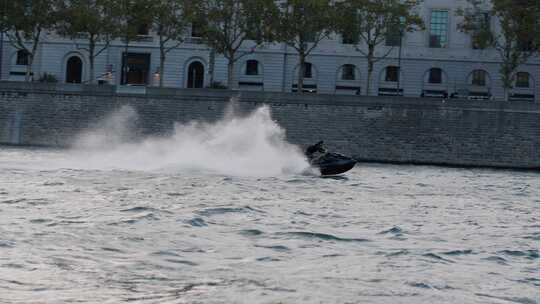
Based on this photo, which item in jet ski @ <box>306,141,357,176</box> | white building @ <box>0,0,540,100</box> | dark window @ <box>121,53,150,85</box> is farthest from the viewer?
dark window @ <box>121,53,150,85</box>

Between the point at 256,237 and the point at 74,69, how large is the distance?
170 feet

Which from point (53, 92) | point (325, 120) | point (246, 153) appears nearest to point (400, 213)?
point (246, 153)

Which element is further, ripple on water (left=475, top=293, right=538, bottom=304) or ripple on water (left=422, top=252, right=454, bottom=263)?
ripple on water (left=422, top=252, right=454, bottom=263)

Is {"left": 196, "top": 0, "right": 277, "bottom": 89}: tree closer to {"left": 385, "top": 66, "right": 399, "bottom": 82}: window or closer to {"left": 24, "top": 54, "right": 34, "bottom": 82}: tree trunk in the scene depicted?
{"left": 385, "top": 66, "right": 399, "bottom": 82}: window

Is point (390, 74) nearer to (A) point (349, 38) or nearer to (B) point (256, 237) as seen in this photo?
(A) point (349, 38)

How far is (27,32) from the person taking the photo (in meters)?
61.8

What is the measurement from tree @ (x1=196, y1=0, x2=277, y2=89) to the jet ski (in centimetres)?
2314

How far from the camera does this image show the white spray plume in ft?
133

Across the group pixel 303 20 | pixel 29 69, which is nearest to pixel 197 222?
pixel 303 20

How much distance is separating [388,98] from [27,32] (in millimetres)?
22155

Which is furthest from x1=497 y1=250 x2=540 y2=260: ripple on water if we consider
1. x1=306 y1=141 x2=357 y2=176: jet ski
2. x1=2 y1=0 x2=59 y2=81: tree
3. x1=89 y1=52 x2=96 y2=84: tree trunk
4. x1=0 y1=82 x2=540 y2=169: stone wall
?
x1=89 y1=52 x2=96 y2=84: tree trunk

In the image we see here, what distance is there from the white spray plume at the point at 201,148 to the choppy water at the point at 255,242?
572 centimetres

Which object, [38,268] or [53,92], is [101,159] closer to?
[53,92]

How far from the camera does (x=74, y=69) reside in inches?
2763
